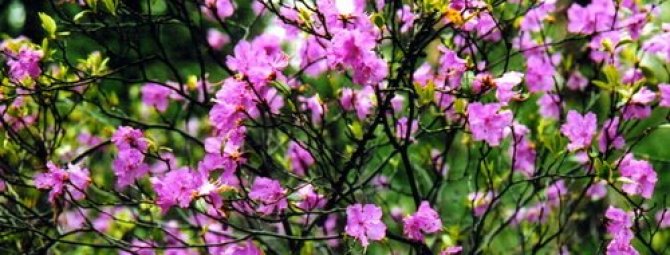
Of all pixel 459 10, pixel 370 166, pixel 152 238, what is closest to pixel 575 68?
pixel 370 166

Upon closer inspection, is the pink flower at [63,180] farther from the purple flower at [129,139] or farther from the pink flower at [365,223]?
the pink flower at [365,223]

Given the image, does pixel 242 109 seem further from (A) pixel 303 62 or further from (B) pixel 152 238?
(A) pixel 303 62

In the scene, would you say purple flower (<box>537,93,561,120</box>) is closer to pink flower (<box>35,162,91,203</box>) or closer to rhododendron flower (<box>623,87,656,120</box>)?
rhododendron flower (<box>623,87,656,120</box>)

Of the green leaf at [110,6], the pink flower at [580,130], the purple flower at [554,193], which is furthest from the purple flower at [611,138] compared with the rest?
the green leaf at [110,6]

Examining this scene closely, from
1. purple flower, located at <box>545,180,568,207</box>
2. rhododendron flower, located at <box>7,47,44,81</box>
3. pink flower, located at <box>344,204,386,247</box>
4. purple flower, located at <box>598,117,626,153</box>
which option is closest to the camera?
pink flower, located at <box>344,204,386,247</box>

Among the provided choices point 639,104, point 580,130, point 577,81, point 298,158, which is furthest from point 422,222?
point 577,81

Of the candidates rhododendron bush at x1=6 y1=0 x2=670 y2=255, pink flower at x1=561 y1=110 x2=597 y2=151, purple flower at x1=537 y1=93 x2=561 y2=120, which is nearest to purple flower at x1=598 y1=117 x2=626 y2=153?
rhododendron bush at x1=6 y1=0 x2=670 y2=255
